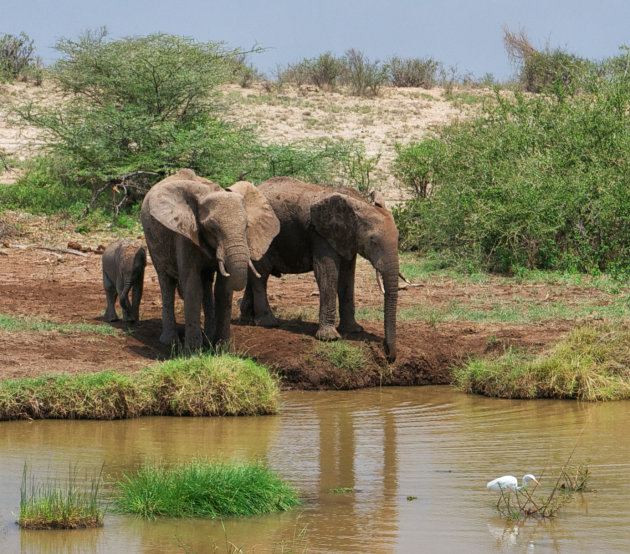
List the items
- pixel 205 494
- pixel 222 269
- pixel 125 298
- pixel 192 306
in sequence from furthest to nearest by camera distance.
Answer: pixel 125 298, pixel 192 306, pixel 222 269, pixel 205 494

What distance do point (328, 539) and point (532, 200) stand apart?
12.0m

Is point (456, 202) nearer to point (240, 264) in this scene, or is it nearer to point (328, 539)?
point (240, 264)

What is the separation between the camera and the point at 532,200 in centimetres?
1695

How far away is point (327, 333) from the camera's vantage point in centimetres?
1154

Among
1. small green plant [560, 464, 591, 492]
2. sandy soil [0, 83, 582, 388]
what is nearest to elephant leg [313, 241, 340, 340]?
sandy soil [0, 83, 582, 388]

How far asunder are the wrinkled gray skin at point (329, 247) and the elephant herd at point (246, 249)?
12 mm

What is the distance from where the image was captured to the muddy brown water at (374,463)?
5.80 meters

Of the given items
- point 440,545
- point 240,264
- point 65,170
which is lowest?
point 440,545

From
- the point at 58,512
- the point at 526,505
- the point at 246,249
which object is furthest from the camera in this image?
the point at 246,249

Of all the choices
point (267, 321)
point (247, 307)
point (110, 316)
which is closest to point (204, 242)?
point (267, 321)

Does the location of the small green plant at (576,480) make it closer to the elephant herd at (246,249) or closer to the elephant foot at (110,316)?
the elephant herd at (246,249)

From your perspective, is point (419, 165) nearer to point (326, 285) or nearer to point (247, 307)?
point (247, 307)

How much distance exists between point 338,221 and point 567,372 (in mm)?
3021

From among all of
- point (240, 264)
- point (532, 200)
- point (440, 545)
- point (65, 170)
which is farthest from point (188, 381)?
point (65, 170)
